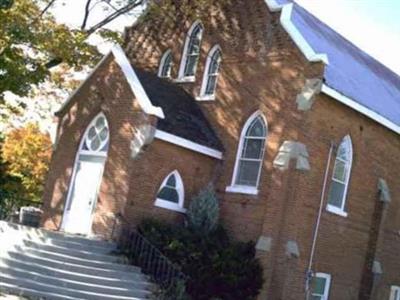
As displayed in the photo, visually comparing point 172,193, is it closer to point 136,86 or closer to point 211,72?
point 136,86

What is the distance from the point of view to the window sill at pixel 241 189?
59.6 feet

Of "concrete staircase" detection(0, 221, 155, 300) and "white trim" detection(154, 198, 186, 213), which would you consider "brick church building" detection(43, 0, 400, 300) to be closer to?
"white trim" detection(154, 198, 186, 213)

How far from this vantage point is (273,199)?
678 inches

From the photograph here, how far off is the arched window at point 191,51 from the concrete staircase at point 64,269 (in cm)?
744

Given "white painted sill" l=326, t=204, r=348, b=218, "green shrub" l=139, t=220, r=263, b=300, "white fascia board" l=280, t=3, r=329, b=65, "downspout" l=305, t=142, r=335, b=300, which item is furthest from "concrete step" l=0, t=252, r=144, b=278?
"white fascia board" l=280, t=3, r=329, b=65

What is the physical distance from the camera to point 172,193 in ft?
60.1

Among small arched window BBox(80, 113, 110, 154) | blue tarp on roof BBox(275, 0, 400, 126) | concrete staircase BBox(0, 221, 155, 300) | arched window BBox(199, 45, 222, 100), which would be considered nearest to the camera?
concrete staircase BBox(0, 221, 155, 300)

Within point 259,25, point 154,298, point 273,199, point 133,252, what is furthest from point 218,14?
point 154,298

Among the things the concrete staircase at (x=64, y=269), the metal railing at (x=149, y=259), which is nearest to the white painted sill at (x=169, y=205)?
the metal railing at (x=149, y=259)

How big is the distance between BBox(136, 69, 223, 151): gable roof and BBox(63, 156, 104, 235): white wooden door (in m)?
2.35

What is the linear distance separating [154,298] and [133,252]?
1685 millimetres

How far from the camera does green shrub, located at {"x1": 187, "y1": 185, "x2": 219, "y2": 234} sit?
17688mm

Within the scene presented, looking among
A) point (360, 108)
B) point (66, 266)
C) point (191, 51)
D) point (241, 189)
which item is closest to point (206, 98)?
point (191, 51)

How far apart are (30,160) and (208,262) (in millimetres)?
20699
